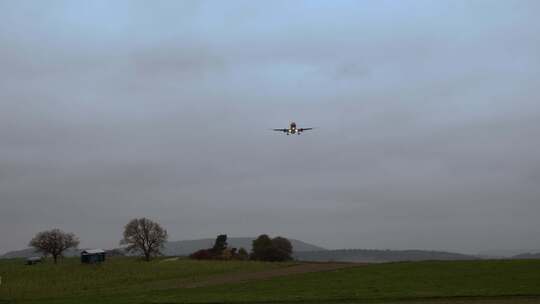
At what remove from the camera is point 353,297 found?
4231 cm

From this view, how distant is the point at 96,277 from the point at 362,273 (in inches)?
1679

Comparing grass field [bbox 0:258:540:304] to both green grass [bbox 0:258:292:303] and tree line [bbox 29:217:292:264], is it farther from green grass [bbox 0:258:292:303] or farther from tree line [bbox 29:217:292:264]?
tree line [bbox 29:217:292:264]

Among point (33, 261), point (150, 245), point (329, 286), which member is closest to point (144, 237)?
point (150, 245)

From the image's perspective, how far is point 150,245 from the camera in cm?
13175

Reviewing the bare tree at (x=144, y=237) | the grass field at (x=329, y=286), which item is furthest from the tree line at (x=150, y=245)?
the grass field at (x=329, y=286)

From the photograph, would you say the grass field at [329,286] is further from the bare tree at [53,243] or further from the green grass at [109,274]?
the bare tree at [53,243]

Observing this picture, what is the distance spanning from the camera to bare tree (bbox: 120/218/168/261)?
130 meters

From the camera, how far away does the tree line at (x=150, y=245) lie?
5157 inches

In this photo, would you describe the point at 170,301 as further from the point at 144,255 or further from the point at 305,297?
the point at 144,255

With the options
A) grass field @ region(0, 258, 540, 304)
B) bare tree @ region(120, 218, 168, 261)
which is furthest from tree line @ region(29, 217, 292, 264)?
grass field @ region(0, 258, 540, 304)

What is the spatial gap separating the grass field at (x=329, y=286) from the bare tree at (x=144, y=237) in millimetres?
33585

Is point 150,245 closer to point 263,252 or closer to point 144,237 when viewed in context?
point 144,237

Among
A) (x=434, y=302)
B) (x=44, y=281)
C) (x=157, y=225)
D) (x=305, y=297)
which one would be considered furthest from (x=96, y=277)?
(x=434, y=302)

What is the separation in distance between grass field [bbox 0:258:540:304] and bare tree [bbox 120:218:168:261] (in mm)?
33585
